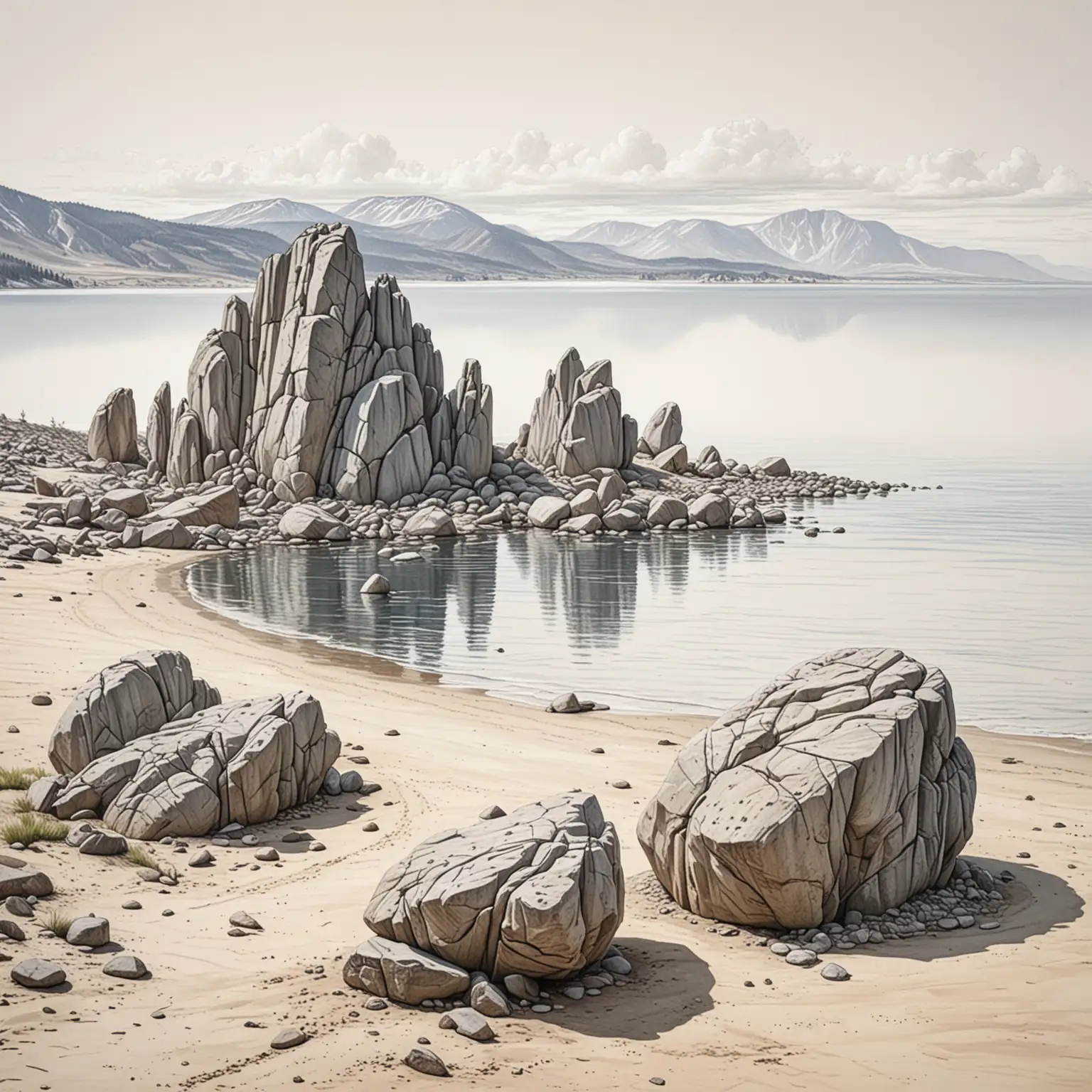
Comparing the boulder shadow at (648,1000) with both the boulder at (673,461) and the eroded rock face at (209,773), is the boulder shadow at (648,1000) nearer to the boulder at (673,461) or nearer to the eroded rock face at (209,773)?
the eroded rock face at (209,773)

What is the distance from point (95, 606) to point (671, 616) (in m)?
10.5

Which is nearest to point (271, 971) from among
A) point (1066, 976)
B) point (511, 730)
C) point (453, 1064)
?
point (453, 1064)

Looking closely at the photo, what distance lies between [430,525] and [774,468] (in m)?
13.7

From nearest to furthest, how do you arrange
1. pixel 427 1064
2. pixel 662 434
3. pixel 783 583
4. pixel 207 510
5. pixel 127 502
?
pixel 427 1064 → pixel 783 583 → pixel 207 510 → pixel 127 502 → pixel 662 434

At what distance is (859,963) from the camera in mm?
10242

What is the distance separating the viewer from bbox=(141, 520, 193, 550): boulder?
108 ft

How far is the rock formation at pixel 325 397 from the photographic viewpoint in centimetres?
3812

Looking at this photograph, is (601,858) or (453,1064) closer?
(453,1064)

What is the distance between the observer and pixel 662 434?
4359cm

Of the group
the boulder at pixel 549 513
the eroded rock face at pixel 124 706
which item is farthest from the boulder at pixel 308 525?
the eroded rock face at pixel 124 706

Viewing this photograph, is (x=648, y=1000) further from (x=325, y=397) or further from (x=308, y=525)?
(x=325, y=397)

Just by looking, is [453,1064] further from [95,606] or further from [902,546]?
[902,546]

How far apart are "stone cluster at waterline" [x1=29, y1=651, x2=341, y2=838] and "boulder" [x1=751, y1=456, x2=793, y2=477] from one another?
105 ft

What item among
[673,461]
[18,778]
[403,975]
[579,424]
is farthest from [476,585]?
[403,975]
